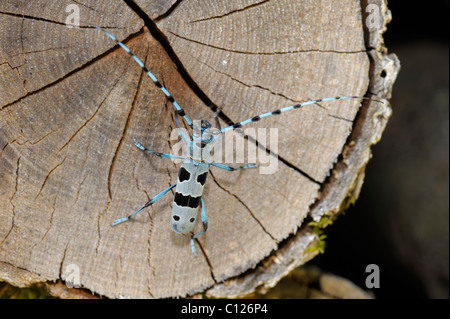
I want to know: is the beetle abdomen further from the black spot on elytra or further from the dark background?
the dark background

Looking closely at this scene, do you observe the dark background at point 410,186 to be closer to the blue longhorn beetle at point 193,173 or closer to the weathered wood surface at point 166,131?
the weathered wood surface at point 166,131

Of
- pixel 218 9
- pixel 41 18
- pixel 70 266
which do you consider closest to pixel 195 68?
pixel 218 9

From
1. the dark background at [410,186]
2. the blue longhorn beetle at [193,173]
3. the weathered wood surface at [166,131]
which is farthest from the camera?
the dark background at [410,186]

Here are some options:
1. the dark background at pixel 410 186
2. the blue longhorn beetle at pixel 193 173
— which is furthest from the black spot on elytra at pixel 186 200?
the dark background at pixel 410 186

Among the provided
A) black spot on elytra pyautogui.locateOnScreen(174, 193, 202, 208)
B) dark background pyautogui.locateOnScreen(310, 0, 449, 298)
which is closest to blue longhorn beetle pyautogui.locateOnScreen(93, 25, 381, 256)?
black spot on elytra pyautogui.locateOnScreen(174, 193, 202, 208)

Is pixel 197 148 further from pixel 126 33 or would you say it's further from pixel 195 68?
pixel 126 33

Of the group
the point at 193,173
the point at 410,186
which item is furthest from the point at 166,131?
the point at 410,186
